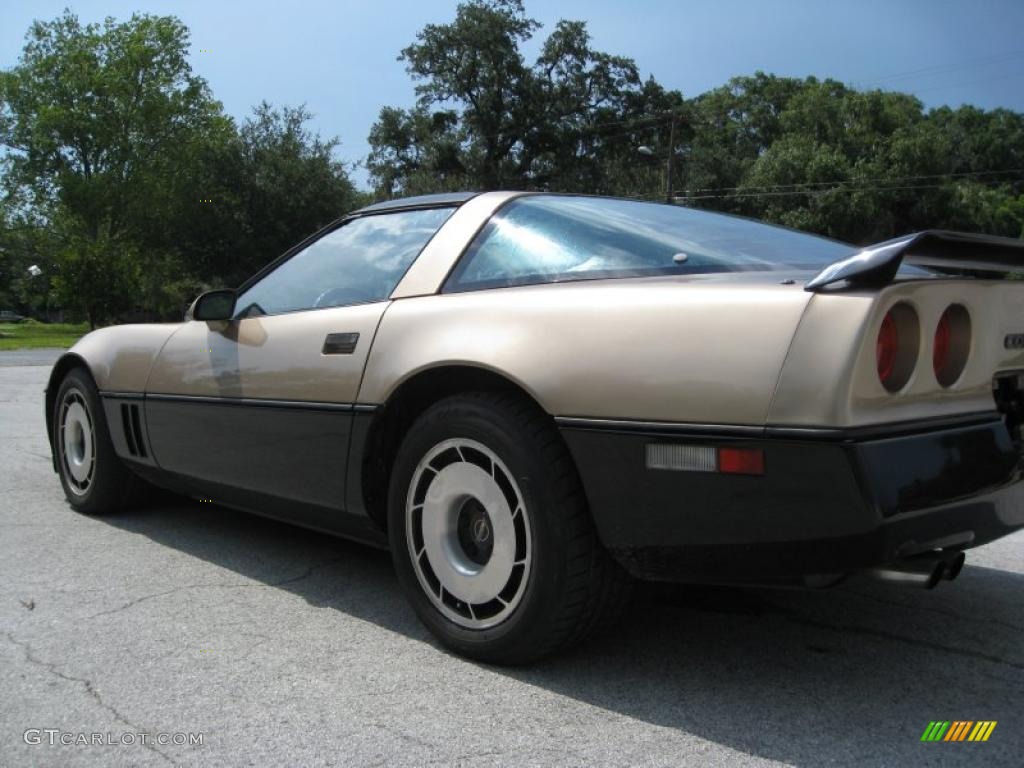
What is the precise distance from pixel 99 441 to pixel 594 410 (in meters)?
2.96

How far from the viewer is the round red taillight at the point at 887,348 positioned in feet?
6.48

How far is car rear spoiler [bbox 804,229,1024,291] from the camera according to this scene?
6.33ft

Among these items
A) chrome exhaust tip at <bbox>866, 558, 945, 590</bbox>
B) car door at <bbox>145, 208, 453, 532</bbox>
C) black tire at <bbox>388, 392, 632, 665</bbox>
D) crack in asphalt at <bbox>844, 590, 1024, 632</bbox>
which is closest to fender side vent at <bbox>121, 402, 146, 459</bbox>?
car door at <bbox>145, 208, 453, 532</bbox>

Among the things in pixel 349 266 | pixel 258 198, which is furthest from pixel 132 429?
pixel 258 198

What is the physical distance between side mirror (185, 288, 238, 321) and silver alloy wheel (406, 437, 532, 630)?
4.37ft

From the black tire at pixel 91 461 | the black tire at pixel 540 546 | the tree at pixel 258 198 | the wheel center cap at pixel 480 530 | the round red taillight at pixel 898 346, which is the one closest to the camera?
the round red taillight at pixel 898 346

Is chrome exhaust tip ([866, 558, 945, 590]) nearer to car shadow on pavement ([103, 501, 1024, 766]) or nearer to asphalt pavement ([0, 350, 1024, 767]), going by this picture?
car shadow on pavement ([103, 501, 1024, 766])

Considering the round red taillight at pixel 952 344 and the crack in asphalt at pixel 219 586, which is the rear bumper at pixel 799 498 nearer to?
the round red taillight at pixel 952 344

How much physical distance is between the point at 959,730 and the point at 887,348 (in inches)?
35.9

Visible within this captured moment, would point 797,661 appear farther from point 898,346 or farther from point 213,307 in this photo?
point 213,307

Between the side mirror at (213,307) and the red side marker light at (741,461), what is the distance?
7.31 ft

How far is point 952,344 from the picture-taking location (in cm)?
219

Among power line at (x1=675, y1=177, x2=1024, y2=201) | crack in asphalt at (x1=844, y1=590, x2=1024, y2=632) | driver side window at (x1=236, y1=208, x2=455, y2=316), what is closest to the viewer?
crack in asphalt at (x1=844, y1=590, x2=1024, y2=632)

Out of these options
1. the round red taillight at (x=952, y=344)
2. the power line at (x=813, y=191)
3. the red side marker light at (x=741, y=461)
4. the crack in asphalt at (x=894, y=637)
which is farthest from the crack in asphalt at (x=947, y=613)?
the power line at (x=813, y=191)
